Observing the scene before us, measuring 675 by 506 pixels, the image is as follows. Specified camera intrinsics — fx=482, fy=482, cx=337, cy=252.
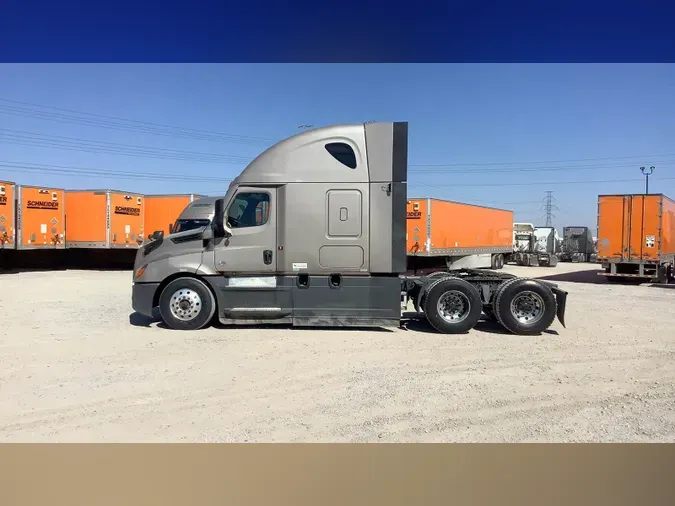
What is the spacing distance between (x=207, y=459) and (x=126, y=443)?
0.80 m

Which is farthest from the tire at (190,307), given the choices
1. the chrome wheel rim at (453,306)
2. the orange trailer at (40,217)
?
the orange trailer at (40,217)

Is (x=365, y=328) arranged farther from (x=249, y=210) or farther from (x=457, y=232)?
(x=457, y=232)

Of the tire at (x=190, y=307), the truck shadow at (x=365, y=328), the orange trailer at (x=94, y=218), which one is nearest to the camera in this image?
the tire at (x=190, y=307)

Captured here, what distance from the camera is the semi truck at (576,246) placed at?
4231cm

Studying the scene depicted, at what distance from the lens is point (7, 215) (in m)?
19.4

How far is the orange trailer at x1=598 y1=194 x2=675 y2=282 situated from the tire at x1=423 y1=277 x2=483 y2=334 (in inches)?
511

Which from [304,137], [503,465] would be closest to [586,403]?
[503,465]

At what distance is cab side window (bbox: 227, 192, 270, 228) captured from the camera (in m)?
8.76

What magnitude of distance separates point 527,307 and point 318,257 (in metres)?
4.03

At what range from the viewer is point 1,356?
6973mm

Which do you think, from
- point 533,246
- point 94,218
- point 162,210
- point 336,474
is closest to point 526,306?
point 336,474

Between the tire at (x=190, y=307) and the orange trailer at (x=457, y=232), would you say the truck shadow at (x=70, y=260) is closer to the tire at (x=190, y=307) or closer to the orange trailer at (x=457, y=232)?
the orange trailer at (x=457, y=232)

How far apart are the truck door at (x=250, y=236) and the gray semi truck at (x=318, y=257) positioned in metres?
0.02

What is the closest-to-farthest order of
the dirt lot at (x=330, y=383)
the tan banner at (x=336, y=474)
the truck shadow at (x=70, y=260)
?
the tan banner at (x=336, y=474), the dirt lot at (x=330, y=383), the truck shadow at (x=70, y=260)
